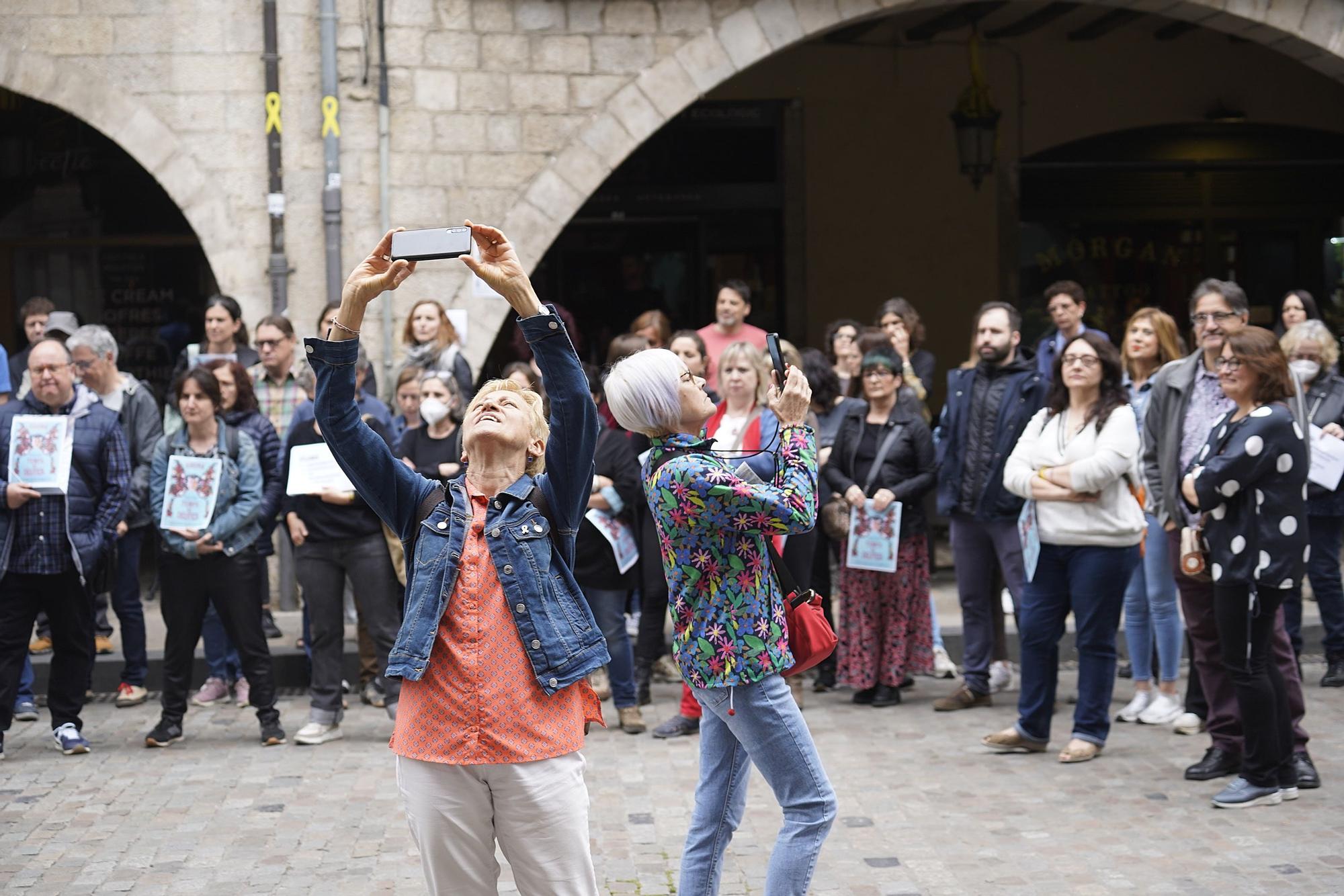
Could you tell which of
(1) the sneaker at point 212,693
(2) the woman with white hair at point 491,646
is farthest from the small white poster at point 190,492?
(2) the woman with white hair at point 491,646

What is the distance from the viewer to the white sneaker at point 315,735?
307 inches

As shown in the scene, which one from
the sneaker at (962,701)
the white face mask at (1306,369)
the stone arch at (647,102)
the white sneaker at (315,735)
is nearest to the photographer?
the white sneaker at (315,735)

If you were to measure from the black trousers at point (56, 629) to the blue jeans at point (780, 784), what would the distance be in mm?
4273

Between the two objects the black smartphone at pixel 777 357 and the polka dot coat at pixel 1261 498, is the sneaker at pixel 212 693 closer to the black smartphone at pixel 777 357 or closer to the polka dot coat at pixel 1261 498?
the black smartphone at pixel 777 357

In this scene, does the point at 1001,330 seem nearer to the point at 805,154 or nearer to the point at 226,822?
the point at 226,822

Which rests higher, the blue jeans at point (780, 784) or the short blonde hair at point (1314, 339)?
the short blonde hair at point (1314, 339)

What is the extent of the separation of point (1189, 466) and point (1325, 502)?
7.99 ft

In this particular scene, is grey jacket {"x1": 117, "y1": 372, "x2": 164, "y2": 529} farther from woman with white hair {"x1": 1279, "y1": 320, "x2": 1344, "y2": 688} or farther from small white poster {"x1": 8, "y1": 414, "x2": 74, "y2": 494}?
woman with white hair {"x1": 1279, "y1": 320, "x2": 1344, "y2": 688}

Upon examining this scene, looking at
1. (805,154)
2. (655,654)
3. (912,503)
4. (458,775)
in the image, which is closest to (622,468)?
(655,654)

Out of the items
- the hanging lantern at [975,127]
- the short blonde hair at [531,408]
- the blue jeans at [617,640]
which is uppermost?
the hanging lantern at [975,127]

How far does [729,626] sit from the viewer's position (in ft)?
15.2

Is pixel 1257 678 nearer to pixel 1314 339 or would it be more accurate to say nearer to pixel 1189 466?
pixel 1189 466

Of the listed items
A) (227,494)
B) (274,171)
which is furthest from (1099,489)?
(274,171)

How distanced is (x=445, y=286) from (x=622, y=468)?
3156 millimetres
